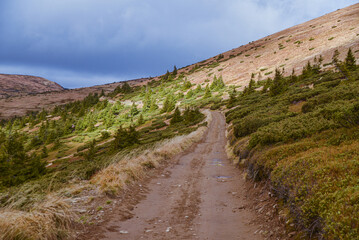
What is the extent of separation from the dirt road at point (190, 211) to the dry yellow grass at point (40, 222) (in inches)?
34.8

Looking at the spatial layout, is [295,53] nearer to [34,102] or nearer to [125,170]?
[125,170]

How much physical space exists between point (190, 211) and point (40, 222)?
3.61 meters

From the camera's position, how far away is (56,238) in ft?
13.0

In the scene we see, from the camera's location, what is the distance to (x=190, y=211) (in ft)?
18.9

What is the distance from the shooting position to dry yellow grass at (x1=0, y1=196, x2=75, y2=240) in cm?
354

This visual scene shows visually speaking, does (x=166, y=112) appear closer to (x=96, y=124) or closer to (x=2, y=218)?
(x=96, y=124)

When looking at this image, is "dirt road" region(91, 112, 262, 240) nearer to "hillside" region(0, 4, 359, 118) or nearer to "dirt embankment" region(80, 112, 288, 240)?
"dirt embankment" region(80, 112, 288, 240)

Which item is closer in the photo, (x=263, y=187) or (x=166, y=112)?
(x=263, y=187)

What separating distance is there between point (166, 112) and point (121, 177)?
171 feet

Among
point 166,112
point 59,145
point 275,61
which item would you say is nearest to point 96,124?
point 59,145

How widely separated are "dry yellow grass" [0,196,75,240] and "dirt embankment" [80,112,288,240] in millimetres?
545

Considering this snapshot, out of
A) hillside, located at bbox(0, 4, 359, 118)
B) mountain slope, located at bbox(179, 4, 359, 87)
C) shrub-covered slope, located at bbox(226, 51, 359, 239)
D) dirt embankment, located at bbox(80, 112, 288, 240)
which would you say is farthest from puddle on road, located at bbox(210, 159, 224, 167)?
mountain slope, located at bbox(179, 4, 359, 87)

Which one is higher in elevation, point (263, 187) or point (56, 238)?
point (56, 238)

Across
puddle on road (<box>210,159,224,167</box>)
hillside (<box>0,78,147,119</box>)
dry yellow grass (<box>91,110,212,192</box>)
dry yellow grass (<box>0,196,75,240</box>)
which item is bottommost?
puddle on road (<box>210,159,224,167</box>)
